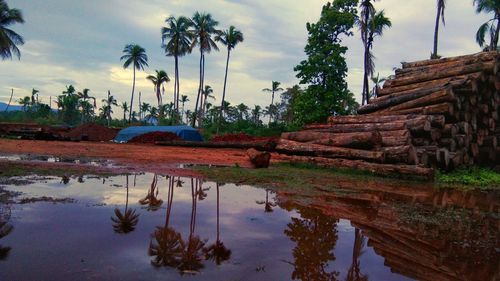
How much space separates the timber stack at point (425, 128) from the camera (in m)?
12.2

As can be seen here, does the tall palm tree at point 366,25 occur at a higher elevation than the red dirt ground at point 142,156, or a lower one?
higher

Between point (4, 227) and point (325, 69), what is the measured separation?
74.9ft

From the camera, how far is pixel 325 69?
24.9 meters

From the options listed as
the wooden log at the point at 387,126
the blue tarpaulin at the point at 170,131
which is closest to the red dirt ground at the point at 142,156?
the wooden log at the point at 387,126

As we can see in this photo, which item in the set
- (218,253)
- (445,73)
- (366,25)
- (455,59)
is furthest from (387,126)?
(366,25)

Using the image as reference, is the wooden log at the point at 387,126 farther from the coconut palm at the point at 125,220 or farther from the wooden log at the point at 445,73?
the coconut palm at the point at 125,220

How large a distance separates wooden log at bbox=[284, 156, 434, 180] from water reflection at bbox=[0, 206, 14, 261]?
32.9 ft

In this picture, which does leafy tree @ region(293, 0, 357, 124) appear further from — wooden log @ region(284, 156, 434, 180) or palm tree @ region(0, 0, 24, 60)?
palm tree @ region(0, 0, 24, 60)

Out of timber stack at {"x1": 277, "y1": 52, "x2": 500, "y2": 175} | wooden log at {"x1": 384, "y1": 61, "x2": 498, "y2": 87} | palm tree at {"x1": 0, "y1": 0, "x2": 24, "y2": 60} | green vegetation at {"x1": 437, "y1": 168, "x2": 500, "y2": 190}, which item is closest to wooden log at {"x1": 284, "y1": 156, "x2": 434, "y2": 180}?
timber stack at {"x1": 277, "y1": 52, "x2": 500, "y2": 175}

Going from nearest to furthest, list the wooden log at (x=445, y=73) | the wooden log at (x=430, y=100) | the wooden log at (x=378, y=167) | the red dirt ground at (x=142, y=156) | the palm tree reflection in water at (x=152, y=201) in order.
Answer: the palm tree reflection in water at (x=152, y=201)
the wooden log at (x=378, y=167)
the red dirt ground at (x=142, y=156)
the wooden log at (x=430, y=100)
the wooden log at (x=445, y=73)

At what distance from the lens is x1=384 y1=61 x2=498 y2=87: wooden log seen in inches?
531

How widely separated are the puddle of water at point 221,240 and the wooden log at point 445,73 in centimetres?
889

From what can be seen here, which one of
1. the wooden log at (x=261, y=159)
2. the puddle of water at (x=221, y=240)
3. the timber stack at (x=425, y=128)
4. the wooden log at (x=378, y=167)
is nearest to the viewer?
the puddle of water at (x=221, y=240)

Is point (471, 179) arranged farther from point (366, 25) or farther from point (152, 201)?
point (366, 25)
